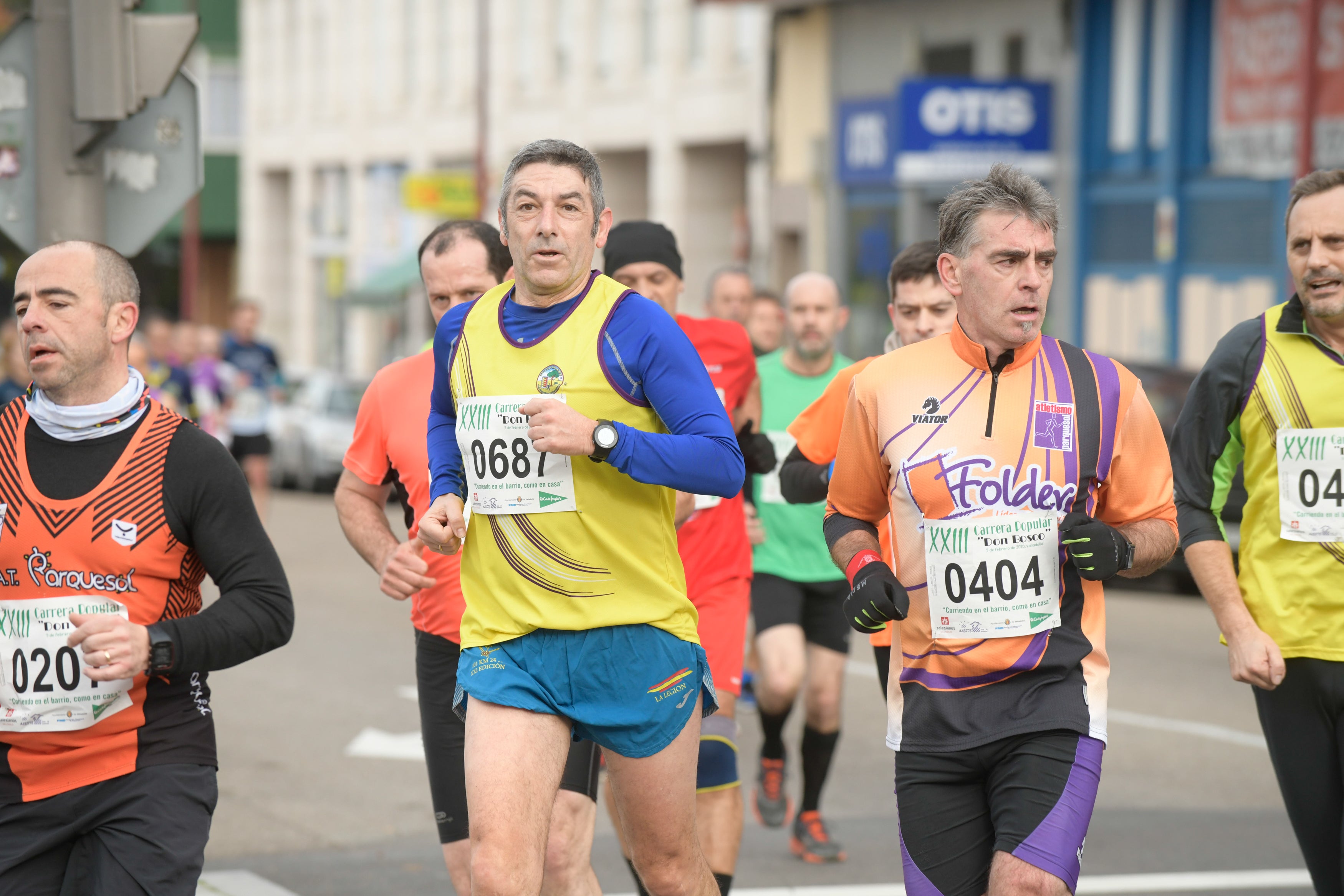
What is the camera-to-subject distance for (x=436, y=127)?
4047cm

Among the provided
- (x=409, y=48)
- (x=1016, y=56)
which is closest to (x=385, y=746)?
(x=1016, y=56)

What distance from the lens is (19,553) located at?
4082 mm

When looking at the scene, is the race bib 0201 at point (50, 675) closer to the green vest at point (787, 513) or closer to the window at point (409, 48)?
the green vest at point (787, 513)

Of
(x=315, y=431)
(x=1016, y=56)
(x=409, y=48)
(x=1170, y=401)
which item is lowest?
(x=315, y=431)

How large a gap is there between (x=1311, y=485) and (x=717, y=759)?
2.04 metres

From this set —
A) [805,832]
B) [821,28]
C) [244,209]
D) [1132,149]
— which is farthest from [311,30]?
[805,832]

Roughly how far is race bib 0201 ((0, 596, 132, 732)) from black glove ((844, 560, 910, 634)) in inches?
61.0

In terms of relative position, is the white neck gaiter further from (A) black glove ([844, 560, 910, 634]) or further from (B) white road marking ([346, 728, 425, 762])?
(B) white road marking ([346, 728, 425, 762])

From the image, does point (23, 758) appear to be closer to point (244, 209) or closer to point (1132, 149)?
point (1132, 149)

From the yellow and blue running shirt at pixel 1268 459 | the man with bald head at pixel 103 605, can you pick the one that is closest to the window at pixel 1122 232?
the yellow and blue running shirt at pixel 1268 459

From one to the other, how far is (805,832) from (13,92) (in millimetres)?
3880

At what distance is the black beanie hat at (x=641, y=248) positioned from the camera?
20.7ft

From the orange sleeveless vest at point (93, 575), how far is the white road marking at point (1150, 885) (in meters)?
2.96

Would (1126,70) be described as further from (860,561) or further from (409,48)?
(409,48)
